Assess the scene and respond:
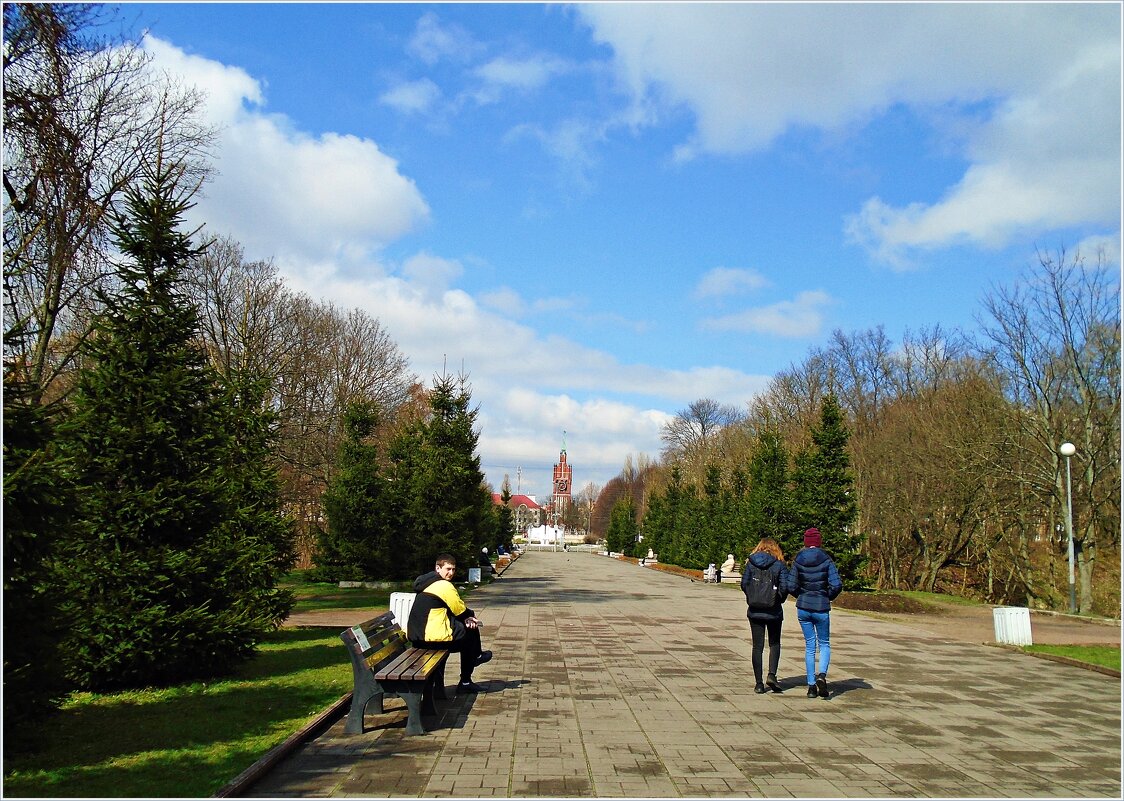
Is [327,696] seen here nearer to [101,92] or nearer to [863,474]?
[101,92]

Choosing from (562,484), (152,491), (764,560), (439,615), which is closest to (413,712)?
(439,615)

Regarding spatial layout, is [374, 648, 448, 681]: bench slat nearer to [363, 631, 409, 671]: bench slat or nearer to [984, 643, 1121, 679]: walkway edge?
[363, 631, 409, 671]: bench slat

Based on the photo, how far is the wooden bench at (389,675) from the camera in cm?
726

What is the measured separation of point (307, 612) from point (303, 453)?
1833cm

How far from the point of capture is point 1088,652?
13641mm

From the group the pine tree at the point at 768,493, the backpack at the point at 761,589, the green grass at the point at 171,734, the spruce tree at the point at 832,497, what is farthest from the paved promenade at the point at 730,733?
the pine tree at the point at 768,493

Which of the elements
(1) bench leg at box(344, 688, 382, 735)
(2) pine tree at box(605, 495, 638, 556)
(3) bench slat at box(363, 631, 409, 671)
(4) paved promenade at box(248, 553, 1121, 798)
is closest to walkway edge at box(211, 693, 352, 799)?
(4) paved promenade at box(248, 553, 1121, 798)

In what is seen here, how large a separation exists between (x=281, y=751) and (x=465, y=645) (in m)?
3.03

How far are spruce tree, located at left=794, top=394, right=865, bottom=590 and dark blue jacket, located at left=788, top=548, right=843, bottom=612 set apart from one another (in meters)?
19.2

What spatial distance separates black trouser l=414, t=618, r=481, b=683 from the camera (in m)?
8.77

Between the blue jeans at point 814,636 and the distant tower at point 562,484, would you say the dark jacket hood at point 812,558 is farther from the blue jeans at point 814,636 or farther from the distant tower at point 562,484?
the distant tower at point 562,484

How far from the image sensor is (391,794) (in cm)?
559

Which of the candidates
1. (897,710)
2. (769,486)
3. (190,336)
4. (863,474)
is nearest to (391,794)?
(897,710)

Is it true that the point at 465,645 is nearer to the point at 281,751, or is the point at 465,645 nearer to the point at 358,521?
the point at 281,751
